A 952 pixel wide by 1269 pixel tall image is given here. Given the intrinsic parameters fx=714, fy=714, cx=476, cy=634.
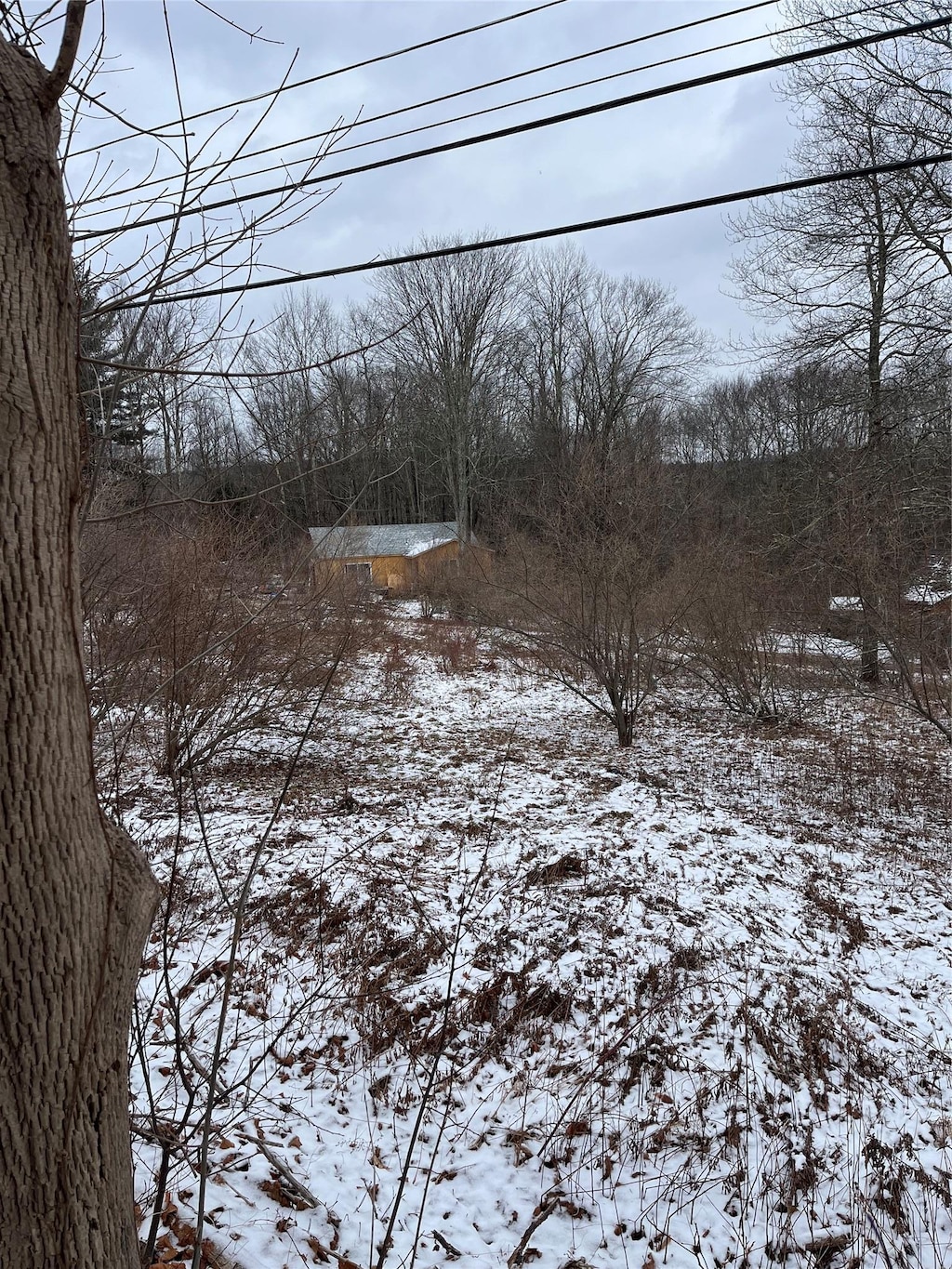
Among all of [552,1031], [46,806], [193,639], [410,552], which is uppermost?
[410,552]

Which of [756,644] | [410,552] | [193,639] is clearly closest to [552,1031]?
[193,639]

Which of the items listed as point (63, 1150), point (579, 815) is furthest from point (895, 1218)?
point (579, 815)

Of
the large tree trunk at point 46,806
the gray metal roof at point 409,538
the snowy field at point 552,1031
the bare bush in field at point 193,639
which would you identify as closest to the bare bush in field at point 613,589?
the snowy field at point 552,1031

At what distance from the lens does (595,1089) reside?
3.75 meters

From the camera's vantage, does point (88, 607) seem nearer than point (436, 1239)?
No

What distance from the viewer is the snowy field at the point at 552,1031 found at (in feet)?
9.64

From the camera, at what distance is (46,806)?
4.10 ft

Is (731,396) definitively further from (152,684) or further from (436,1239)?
(436,1239)

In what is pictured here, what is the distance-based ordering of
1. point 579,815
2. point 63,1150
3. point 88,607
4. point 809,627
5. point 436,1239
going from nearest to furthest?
point 63,1150 → point 436,1239 → point 88,607 → point 579,815 → point 809,627

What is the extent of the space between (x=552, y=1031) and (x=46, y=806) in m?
3.81

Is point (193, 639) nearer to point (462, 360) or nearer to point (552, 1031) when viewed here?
point (552, 1031)

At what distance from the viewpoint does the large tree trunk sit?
1216 mm

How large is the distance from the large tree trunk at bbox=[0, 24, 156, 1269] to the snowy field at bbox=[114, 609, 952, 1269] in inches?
13.8

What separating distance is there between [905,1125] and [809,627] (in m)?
8.47
